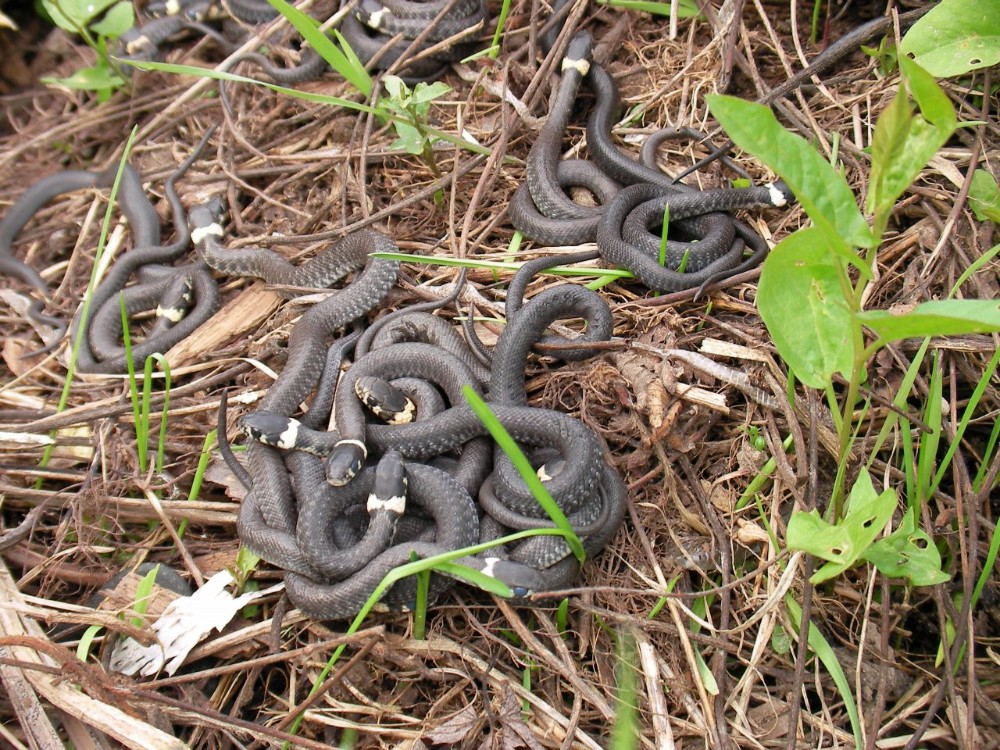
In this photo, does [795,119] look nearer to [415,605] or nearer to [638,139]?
[638,139]

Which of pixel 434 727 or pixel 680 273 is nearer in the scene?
pixel 434 727

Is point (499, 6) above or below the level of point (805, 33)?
above

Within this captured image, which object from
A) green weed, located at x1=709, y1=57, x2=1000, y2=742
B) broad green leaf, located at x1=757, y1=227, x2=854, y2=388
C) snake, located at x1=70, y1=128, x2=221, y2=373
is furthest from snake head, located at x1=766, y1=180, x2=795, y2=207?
snake, located at x1=70, y1=128, x2=221, y2=373

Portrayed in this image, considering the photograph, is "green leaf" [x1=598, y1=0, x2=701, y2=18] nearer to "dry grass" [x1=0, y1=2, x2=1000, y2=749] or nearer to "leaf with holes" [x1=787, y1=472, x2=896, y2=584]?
"dry grass" [x1=0, y1=2, x2=1000, y2=749]

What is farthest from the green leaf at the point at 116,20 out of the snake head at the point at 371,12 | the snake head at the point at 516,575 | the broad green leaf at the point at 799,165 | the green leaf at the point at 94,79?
the broad green leaf at the point at 799,165

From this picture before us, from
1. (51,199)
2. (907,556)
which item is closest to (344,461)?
(907,556)

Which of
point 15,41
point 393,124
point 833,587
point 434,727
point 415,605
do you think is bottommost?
point 833,587

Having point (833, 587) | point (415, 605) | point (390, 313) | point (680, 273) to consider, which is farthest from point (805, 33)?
point (415, 605)

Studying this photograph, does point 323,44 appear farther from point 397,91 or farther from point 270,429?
point 270,429
